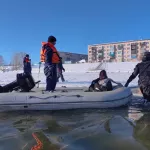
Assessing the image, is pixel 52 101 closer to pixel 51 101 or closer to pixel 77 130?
pixel 51 101

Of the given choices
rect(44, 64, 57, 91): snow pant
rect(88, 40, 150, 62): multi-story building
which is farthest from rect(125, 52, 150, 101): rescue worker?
rect(88, 40, 150, 62): multi-story building

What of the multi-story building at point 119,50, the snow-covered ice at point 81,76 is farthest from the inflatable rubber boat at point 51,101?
the multi-story building at point 119,50

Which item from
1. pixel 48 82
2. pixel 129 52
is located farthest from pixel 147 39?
pixel 48 82

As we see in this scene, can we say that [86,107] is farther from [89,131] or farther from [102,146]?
[102,146]

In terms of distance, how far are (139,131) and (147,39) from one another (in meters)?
121

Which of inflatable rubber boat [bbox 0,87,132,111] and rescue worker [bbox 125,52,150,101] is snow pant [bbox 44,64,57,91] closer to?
inflatable rubber boat [bbox 0,87,132,111]

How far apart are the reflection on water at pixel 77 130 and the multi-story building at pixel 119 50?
107948mm

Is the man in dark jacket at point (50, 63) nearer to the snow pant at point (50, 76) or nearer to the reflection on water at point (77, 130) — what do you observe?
the snow pant at point (50, 76)

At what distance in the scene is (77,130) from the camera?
4.05m

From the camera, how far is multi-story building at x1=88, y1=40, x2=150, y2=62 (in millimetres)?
117375

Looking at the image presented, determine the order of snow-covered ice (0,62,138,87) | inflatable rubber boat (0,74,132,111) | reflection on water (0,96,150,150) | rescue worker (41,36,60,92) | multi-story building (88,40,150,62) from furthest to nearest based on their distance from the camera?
1. multi-story building (88,40,150,62)
2. snow-covered ice (0,62,138,87)
3. rescue worker (41,36,60,92)
4. inflatable rubber boat (0,74,132,111)
5. reflection on water (0,96,150,150)

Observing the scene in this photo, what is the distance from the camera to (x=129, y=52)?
121 meters

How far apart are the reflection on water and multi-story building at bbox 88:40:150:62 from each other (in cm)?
10795

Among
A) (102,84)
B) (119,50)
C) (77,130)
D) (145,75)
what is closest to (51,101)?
(102,84)
